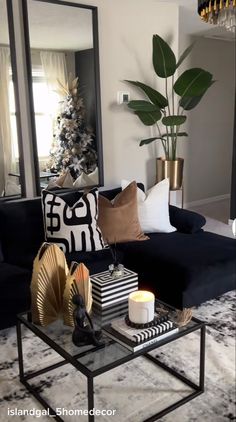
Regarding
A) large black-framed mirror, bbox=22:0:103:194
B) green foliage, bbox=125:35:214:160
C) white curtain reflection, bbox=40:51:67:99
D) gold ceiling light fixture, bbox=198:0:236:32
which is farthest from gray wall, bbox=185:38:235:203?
gold ceiling light fixture, bbox=198:0:236:32

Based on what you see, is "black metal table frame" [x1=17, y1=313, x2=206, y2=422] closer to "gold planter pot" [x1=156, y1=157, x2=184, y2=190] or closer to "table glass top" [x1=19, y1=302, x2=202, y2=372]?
"table glass top" [x1=19, y1=302, x2=202, y2=372]

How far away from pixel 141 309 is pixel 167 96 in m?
2.54

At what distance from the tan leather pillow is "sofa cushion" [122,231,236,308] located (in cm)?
8

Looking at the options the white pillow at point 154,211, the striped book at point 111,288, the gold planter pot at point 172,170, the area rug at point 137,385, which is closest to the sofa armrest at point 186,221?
the white pillow at point 154,211

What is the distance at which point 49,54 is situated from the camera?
295cm

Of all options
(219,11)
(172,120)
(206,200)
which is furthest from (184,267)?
(206,200)

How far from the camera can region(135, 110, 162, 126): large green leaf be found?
134 inches

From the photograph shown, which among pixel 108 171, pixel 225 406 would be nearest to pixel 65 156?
pixel 108 171

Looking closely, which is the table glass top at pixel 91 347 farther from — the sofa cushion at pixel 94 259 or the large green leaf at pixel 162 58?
the large green leaf at pixel 162 58

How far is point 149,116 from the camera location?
3430 millimetres

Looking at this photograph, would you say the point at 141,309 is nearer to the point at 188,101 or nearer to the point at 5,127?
the point at 5,127

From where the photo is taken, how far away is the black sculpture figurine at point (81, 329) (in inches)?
62.4

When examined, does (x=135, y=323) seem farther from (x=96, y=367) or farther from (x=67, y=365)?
(x=67, y=365)

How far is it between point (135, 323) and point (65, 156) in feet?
5.84
